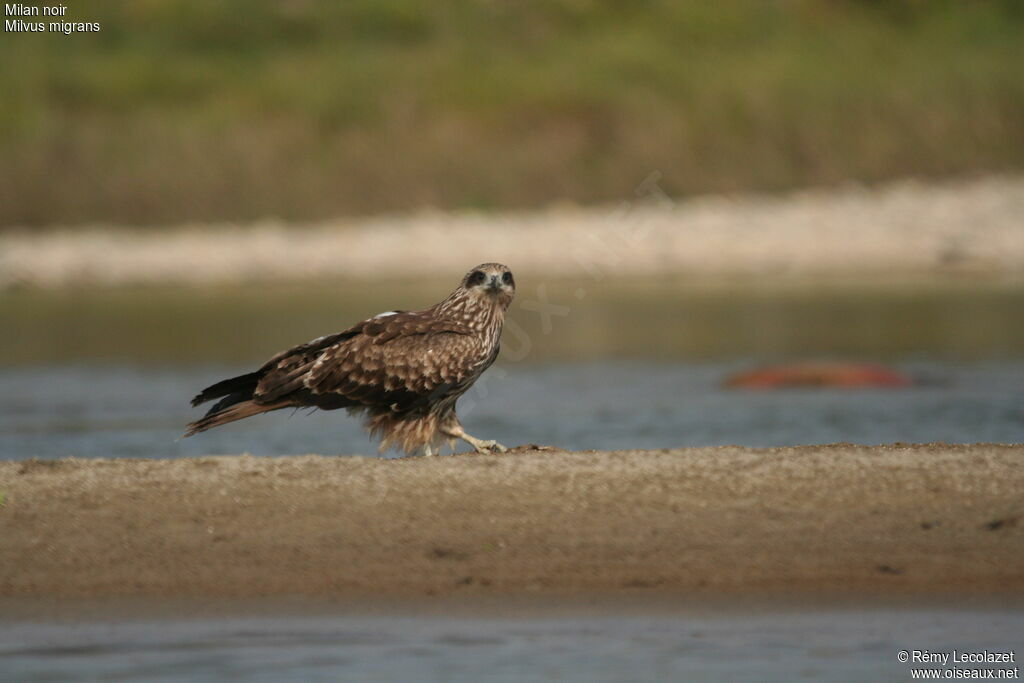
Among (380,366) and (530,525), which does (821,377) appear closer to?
(380,366)

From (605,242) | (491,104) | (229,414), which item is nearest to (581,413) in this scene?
(229,414)

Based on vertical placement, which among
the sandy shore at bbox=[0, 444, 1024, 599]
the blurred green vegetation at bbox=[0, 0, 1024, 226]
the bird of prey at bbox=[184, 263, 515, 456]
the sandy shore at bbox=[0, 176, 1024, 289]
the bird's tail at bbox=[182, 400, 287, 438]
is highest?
the blurred green vegetation at bbox=[0, 0, 1024, 226]

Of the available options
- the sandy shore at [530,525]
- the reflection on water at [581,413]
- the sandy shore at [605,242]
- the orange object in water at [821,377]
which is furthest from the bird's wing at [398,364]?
the sandy shore at [605,242]

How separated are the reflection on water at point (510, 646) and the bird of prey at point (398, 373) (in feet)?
7.65

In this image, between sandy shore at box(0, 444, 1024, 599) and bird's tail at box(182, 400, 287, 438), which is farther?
bird's tail at box(182, 400, 287, 438)

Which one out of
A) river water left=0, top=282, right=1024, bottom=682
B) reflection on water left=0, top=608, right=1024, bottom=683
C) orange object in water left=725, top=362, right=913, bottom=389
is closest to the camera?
reflection on water left=0, top=608, right=1024, bottom=683

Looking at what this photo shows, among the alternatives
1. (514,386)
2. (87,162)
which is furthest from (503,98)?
(514,386)

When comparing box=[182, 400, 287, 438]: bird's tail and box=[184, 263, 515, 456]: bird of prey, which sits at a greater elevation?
box=[184, 263, 515, 456]: bird of prey

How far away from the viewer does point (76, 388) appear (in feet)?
51.9

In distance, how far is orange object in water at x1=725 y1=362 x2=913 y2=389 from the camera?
1481cm

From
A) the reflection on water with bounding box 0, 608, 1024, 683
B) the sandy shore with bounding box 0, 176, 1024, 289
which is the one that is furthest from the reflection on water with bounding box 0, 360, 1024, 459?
the sandy shore with bounding box 0, 176, 1024, 289

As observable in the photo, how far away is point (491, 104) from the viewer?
103 ft

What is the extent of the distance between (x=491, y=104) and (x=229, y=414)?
23092 millimetres

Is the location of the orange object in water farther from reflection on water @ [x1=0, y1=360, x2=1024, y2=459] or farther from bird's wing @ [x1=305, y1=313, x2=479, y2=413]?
bird's wing @ [x1=305, y1=313, x2=479, y2=413]
